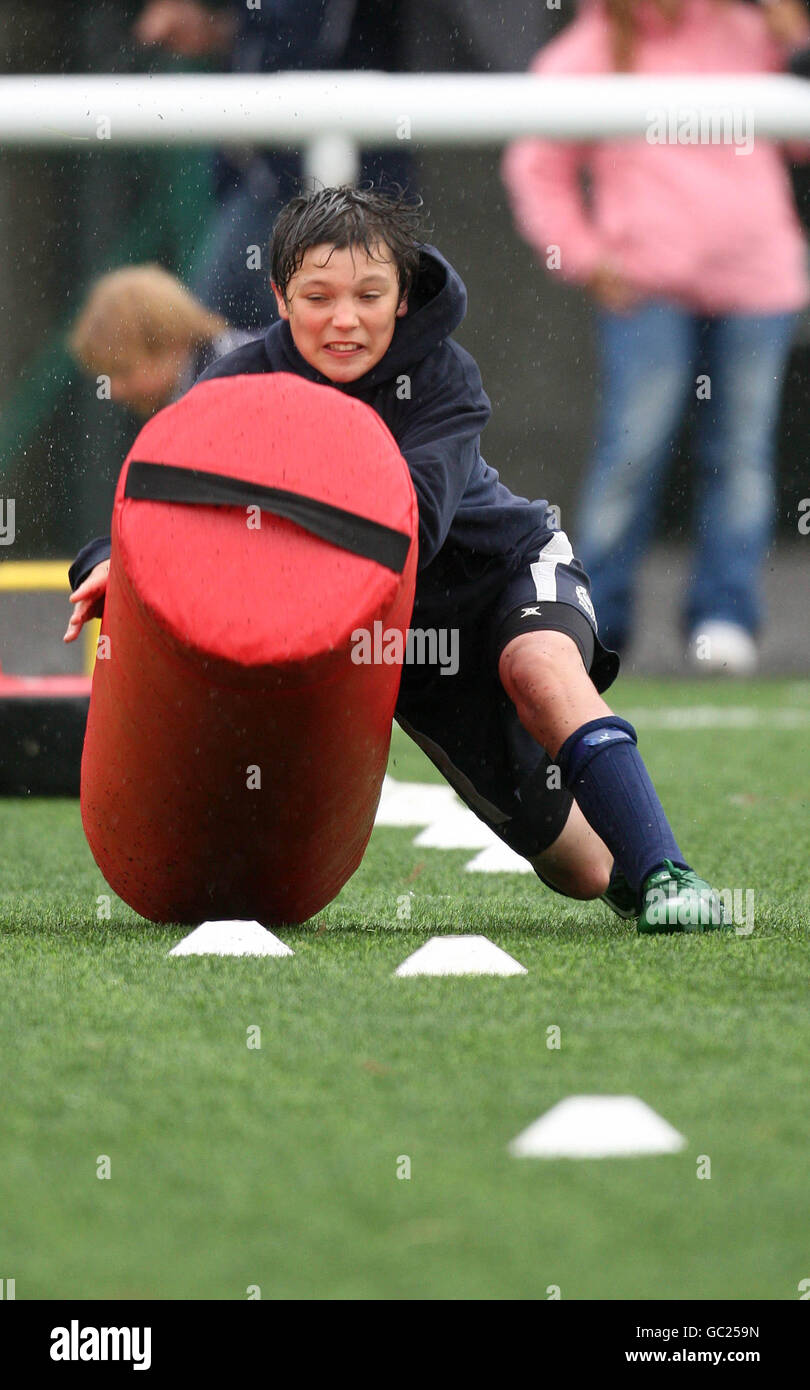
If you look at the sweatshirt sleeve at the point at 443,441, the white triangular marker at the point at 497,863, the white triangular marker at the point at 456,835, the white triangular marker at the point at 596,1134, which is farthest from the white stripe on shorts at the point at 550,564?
the white triangular marker at the point at 596,1134

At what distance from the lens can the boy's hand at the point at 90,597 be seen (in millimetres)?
2555

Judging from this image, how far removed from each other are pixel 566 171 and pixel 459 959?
4917 mm

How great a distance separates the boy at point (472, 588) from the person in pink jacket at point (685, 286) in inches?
144

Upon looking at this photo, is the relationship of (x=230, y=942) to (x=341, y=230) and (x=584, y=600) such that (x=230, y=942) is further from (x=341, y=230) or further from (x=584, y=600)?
(x=341, y=230)

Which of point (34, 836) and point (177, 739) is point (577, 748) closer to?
point (177, 739)

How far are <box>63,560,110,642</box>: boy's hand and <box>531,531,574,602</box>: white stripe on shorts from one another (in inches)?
21.3

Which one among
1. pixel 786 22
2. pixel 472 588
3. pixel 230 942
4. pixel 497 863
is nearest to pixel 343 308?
pixel 472 588

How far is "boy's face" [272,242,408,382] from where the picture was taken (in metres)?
2.62

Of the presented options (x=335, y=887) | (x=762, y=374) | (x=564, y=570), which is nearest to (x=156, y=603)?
(x=335, y=887)

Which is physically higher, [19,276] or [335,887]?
[19,276]

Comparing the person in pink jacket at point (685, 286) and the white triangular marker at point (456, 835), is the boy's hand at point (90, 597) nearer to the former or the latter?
the white triangular marker at point (456, 835)

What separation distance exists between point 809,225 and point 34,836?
5098mm

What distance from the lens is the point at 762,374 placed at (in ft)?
21.6
